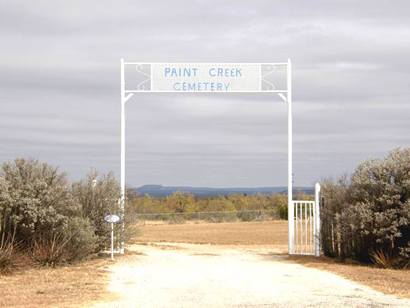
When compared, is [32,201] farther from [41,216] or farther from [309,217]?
[309,217]

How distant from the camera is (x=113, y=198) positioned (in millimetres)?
23953

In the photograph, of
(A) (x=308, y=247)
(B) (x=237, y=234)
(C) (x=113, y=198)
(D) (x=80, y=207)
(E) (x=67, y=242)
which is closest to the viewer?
(E) (x=67, y=242)

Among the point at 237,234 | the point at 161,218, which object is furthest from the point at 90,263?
the point at 161,218

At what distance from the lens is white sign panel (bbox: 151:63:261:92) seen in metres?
25.1

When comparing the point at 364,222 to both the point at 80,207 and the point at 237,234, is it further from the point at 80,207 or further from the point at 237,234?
the point at 237,234

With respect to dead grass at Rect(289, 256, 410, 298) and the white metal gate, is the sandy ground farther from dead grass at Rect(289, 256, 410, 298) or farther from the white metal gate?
the white metal gate

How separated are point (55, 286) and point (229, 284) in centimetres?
360

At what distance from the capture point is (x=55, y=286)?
1630cm

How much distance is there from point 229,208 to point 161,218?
11.0 meters

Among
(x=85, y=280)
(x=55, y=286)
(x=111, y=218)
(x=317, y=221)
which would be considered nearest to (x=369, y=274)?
(x=317, y=221)

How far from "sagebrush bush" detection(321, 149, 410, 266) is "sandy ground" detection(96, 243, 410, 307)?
185 centimetres

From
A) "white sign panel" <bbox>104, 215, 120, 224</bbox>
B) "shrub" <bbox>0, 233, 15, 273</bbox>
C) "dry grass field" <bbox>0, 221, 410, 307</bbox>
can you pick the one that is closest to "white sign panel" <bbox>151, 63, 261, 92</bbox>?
"white sign panel" <bbox>104, 215, 120, 224</bbox>

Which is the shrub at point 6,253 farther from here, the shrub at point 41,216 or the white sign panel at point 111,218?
the white sign panel at point 111,218

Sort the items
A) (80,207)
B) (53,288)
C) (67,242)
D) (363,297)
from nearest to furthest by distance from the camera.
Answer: (363,297), (53,288), (67,242), (80,207)
